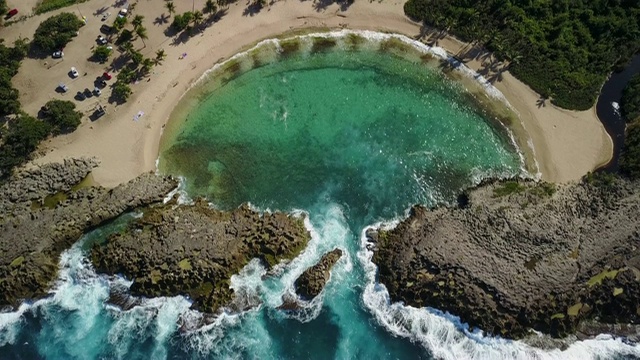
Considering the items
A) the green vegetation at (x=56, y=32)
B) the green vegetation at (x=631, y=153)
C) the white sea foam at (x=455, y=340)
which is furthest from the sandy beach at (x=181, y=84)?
the white sea foam at (x=455, y=340)

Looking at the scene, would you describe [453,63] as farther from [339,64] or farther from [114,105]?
[114,105]

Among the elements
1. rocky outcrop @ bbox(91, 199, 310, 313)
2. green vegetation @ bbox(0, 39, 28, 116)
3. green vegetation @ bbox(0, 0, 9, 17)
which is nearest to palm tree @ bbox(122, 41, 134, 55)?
green vegetation @ bbox(0, 39, 28, 116)

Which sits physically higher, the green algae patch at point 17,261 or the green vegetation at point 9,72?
the green vegetation at point 9,72

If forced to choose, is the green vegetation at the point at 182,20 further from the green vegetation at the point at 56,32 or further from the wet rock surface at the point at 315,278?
the wet rock surface at the point at 315,278

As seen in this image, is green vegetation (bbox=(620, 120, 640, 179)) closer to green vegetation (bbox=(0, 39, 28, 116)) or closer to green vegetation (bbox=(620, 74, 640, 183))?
green vegetation (bbox=(620, 74, 640, 183))

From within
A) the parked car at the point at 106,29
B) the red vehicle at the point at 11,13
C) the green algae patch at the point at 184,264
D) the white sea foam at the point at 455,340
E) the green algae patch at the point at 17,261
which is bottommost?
the white sea foam at the point at 455,340

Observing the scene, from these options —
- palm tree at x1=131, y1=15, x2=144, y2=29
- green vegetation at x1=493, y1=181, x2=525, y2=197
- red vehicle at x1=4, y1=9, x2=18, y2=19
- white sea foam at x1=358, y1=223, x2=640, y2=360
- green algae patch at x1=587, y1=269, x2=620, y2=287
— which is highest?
palm tree at x1=131, y1=15, x2=144, y2=29
